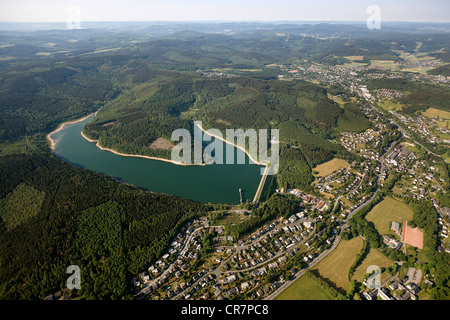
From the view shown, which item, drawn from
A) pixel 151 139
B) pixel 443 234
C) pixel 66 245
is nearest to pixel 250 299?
pixel 66 245

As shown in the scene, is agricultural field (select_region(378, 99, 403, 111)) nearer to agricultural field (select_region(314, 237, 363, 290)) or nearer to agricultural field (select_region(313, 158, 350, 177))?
agricultural field (select_region(313, 158, 350, 177))

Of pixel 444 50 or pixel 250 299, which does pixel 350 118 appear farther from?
pixel 444 50

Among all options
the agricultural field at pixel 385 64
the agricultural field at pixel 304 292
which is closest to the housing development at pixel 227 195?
the agricultural field at pixel 304 292

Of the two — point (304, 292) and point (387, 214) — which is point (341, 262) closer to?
point (304, 292)

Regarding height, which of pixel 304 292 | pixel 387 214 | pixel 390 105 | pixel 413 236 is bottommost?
pixel 304 292

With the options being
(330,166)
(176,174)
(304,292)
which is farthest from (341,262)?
(176,174)

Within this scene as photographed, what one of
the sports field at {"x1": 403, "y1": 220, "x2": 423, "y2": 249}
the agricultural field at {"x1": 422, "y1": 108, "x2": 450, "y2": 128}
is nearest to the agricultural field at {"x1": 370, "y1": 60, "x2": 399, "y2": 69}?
the agricultural field at {"x1": 422, "y1": 108, "x2": 450, "y2": 128}

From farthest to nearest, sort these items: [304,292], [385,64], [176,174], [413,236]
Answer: [385,64]
[176,174]
[413,236]
[304,292]
